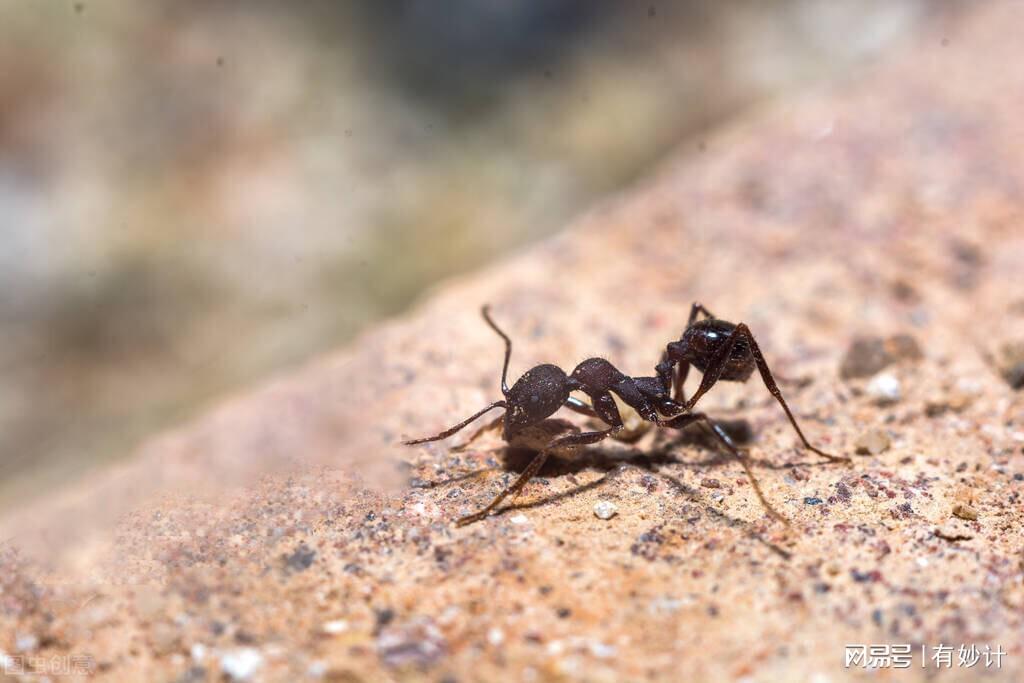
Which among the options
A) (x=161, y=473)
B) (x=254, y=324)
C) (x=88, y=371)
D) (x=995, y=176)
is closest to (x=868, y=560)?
(x=161, y=473)

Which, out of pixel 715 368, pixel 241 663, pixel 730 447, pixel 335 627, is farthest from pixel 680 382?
pixel 241 663

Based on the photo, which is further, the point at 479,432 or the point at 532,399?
the point at 479,432

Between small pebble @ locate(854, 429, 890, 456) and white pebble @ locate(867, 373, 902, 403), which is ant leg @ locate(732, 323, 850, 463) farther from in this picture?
white pebble @ locate(867, 373, 902, 403)

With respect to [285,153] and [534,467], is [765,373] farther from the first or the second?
[285,153]

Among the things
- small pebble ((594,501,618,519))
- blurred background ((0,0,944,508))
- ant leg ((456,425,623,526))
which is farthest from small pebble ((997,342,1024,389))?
blurred background ((0,0,944,508))

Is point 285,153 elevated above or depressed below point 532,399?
above

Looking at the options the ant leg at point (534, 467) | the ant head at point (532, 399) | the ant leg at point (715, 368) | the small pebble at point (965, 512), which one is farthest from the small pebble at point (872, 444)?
the ant head at point (532, 399)

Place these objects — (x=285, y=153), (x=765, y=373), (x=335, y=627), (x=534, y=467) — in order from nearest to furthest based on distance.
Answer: (x=335, y=627)
(x=534, y=467)
(x=765, y=373)
(x=285, y=153)
